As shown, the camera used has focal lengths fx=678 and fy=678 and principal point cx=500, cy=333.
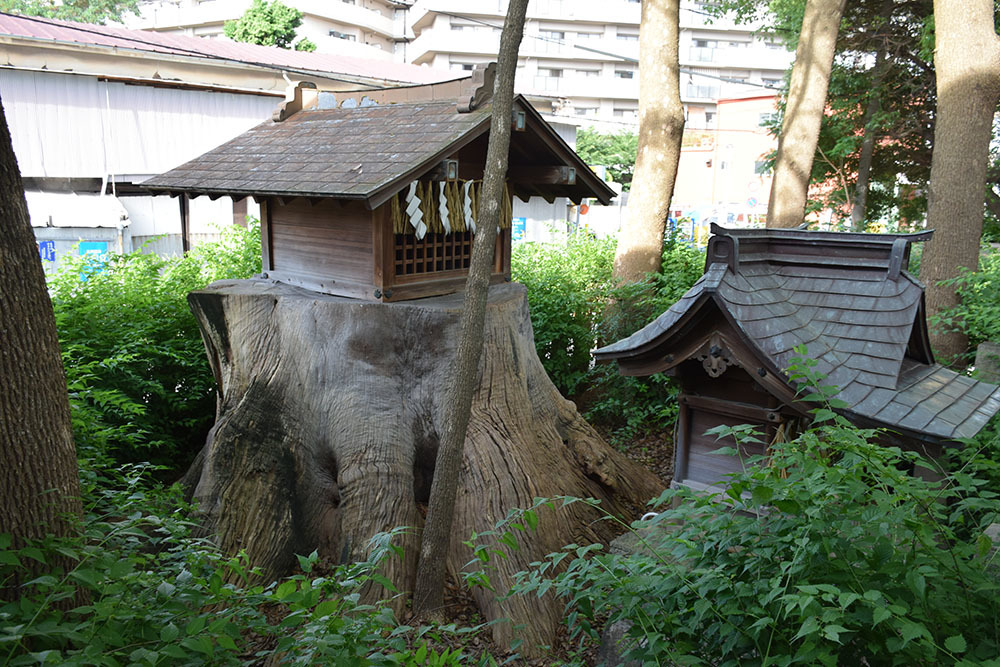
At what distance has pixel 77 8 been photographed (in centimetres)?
3788

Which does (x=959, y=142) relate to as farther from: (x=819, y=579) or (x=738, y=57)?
(x=738, y=57)

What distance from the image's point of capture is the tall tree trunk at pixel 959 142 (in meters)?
7.65

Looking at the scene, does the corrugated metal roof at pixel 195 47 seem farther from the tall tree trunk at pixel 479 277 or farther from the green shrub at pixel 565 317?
the tall tree trunk at pixel 479 277

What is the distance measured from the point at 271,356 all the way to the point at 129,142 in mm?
11386

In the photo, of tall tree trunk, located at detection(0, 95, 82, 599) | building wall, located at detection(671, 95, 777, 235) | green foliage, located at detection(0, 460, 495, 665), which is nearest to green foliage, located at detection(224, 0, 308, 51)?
building wall, located at detection(671, 95, 777, 235)

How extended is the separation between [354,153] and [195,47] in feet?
47.2

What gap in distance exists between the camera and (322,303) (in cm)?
534

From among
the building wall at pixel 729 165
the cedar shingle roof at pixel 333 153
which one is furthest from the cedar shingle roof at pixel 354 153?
the building wall at pixel 729 165

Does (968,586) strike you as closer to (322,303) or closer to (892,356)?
(892,356)

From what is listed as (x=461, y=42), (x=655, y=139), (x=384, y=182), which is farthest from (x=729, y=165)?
(x=384, y=182)

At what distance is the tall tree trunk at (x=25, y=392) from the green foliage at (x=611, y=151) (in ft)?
111

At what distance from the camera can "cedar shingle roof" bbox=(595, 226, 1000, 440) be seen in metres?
3.32

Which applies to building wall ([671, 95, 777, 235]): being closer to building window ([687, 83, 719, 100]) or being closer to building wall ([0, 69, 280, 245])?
building window ([687, 83, 719, 100])

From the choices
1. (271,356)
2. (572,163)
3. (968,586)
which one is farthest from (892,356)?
(271,356)
